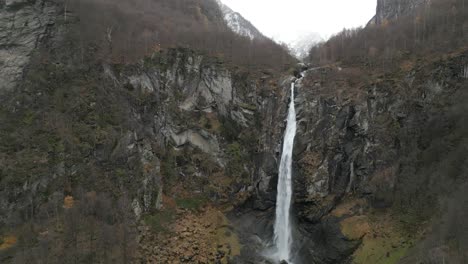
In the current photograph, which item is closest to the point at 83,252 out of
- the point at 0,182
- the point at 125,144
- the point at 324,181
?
the point at 0,182

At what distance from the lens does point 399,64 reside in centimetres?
4319

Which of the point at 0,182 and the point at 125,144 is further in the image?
the point at 125,144

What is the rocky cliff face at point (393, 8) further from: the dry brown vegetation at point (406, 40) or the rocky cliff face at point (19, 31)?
the rocky cliff face at point (19, 31)

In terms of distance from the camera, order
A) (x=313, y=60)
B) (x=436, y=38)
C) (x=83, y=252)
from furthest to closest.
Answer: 1. (x=313, y=60)
2. (x=436, y=38)
3. (x=83, y=252)

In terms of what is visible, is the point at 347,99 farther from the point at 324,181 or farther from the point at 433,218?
the point at 433,218

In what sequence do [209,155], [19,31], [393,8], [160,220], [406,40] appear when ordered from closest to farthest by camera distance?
1. [160,220]
2. [19,31]
3. [209,155]
4. [406,40]
5. [393,8]

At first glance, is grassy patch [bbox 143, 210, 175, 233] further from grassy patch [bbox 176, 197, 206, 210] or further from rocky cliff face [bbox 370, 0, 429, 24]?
rocky cliff face [bbox 370, 0, 429, 24]

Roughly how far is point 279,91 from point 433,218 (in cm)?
2186

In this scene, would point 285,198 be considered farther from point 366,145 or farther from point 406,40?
point 406,40

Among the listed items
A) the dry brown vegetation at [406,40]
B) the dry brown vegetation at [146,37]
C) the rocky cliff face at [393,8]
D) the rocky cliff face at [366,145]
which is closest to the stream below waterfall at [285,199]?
the rocky cliff face at [366,145]

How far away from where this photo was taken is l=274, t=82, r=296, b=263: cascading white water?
36.2 m

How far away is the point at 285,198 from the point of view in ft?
128

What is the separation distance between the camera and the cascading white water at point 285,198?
36156mm

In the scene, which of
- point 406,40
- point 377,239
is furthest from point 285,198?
point 406,40
